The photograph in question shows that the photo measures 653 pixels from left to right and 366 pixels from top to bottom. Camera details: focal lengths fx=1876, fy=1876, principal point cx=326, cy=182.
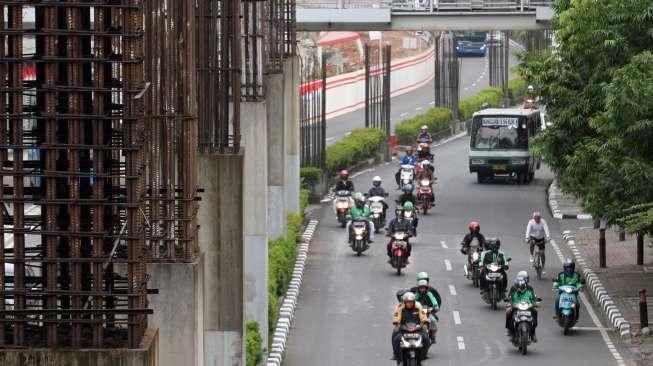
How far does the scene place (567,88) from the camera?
36438mm

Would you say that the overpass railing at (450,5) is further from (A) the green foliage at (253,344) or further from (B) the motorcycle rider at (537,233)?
(A) the green foliage at (253,344)

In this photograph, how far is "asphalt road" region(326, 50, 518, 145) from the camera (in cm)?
7225

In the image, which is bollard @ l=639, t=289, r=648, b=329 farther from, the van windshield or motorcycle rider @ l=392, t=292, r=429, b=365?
the van windshield

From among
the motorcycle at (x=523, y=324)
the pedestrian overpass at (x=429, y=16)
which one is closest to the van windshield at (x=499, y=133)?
the pedestrian overpass at (x=429, y=16)

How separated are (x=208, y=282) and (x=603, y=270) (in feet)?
51.4

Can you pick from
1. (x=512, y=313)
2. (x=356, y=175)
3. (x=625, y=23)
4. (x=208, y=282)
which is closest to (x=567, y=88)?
(x=625, y=23)

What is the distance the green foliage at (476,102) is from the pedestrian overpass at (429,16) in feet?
59.7

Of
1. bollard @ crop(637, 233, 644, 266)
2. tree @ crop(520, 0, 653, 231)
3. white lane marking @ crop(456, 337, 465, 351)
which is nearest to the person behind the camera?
white lane marking @ crop(456, 337, 465, 351)

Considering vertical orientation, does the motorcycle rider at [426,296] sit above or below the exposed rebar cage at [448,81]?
below

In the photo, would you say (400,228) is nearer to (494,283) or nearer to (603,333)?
(494,283)

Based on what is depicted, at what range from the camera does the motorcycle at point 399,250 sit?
38156mm

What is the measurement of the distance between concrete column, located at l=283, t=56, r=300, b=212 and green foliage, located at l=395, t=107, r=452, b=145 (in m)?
17.8

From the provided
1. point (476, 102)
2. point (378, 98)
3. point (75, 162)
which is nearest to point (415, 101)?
point (476, 102)

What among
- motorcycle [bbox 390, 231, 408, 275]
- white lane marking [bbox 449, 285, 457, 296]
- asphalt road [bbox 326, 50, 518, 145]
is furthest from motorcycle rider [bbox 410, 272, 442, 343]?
asphalt road [bbox 326, 50, 518, 145]
